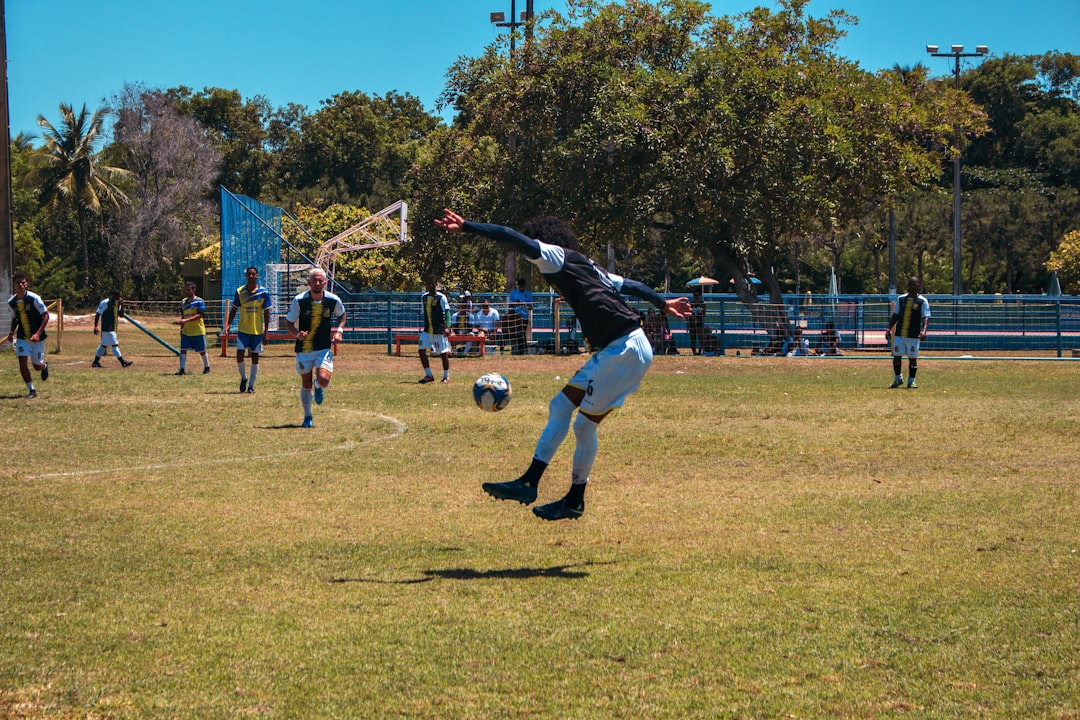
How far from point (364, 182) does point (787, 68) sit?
44282mm

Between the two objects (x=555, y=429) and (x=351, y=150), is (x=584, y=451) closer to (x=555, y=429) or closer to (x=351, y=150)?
(x=555, y=429)

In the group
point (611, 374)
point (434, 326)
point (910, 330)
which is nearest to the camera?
point (611, 374)

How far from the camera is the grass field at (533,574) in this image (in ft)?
17.0

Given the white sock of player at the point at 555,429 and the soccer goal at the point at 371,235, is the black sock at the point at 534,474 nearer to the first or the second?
the white sock of player at the point at 555,429

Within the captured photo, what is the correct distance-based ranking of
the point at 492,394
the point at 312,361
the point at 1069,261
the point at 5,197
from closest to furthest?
the point at 492,394 → the point at 312,361 → the point at 5,197 → the point at 1069,261

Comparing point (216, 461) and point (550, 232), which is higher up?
point (550, 232)

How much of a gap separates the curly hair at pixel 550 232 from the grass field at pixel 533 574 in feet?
7.04

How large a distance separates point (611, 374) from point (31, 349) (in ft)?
48.7

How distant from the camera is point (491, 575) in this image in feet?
23.9

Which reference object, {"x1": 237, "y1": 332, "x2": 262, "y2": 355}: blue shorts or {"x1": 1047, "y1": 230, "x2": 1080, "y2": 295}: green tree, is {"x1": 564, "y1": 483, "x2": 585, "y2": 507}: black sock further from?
{"x1": 1047, "y1": 230, "x2": 1080, "y2": 295}: green tree

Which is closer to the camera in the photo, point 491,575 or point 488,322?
point 491,575

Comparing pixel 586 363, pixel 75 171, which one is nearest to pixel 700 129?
pixel 586 363

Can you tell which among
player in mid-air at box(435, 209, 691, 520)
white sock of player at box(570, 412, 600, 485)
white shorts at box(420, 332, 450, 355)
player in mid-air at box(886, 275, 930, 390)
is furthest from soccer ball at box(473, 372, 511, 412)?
white shorts at box(420, 332, 450, 355)

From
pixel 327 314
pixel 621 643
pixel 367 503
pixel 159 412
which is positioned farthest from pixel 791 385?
pixel 621 643
